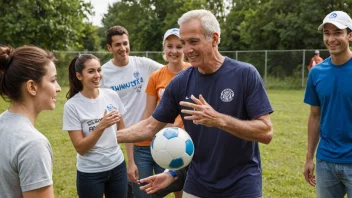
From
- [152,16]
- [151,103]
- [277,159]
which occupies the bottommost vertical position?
[277,159]

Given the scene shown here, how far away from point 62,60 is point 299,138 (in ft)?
57.2

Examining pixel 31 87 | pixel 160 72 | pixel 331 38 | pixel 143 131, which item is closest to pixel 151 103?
pixel 160 72

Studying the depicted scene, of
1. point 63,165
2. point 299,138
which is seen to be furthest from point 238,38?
point 63,165

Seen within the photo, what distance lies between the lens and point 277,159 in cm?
762

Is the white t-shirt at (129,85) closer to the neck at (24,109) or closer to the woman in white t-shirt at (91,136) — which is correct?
the woman in white t-shirt at (91,136)

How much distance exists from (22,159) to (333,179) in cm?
280

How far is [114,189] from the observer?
391cm

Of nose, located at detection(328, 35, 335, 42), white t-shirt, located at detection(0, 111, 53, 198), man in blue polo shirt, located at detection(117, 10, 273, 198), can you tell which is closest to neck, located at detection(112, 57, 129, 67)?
man in blue polo shirt, located at detection(117, 10, 273, 198)

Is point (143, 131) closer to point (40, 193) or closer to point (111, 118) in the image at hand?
point (111, 118)

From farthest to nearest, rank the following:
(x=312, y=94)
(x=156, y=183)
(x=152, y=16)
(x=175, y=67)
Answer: (x=152, y=16) < (x=175, y=67) < (x=312, y=94) < (x=156, y=183)

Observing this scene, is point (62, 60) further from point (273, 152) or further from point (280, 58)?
point (273, 152)

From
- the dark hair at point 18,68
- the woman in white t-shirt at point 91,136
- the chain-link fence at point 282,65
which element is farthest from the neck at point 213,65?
the chain-link fence at point 282,65

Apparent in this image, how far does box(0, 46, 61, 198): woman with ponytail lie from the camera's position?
1.97 metres

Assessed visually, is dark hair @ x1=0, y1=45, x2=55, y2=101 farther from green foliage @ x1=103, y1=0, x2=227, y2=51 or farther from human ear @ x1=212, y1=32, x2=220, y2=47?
green foliage @ x1=103, y1=0, x2=227, y2=51
